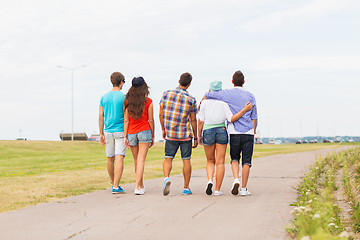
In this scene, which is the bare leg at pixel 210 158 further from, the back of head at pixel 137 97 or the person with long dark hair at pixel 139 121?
the back of head at pixel 137 97

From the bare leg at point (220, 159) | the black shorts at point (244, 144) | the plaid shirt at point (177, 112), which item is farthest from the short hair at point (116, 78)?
the black shorts at point (244, 144)

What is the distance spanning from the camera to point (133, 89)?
28.6ft

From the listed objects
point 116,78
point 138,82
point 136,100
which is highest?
point 116,78

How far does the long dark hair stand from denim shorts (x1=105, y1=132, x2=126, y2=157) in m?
0.56

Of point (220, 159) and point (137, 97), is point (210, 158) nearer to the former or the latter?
point (220, 159)

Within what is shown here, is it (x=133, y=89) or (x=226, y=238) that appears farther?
(x=133, y=89)

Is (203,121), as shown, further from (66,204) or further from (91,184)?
(91,184)

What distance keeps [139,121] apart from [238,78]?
200 cm

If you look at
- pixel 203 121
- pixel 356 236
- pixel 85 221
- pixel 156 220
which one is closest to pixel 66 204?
pixel 85 221

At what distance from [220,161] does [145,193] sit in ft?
5.28

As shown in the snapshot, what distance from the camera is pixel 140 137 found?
28.7 feet

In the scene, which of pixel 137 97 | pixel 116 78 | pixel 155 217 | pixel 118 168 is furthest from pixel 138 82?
pixel 155 217

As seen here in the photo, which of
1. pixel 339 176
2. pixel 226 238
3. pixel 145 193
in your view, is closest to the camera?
pixel 226 238

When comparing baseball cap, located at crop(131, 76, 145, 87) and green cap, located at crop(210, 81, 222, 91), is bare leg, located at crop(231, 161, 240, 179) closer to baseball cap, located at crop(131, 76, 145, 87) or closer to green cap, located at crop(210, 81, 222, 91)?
green cap, located at crop(210, 81, 222, 91)
